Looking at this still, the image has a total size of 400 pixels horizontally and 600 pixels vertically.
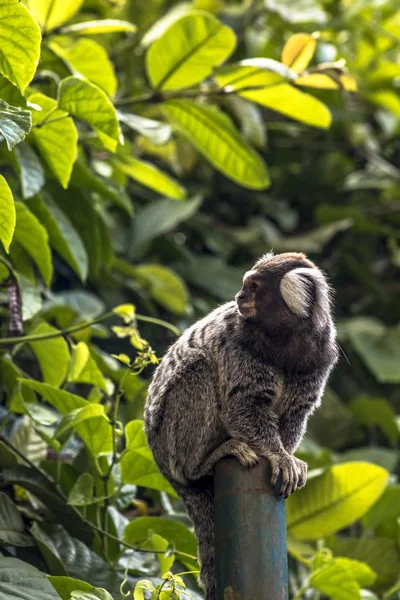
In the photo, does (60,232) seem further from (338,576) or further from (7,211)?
(338,576)

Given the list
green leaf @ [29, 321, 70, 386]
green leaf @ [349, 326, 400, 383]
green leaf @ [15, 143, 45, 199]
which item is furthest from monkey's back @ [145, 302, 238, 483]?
green leaf @ [349, 326, 400, 383]

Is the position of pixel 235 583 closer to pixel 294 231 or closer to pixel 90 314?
pixel 90 314

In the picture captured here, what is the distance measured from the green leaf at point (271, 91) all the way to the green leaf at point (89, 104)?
0.67 metres

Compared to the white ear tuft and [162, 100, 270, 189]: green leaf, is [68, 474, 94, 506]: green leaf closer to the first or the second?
the white ear tuft

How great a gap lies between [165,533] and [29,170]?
111cm

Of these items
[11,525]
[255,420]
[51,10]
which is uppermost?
[51,10]

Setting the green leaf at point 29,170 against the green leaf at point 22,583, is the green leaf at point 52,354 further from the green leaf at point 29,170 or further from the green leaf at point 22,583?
the green leaf at point 22,583

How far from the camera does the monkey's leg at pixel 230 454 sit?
78.0 inches

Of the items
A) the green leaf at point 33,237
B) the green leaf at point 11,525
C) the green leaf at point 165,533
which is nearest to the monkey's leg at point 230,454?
the green leaf at point 165,533

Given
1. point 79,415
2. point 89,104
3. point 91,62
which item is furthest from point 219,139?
point 79,415

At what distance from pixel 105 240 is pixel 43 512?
1233 mm

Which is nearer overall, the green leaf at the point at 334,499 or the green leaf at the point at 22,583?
the green leaf at the point at 22,583

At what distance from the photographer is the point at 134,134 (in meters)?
4.66

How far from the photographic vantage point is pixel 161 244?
486 cm
